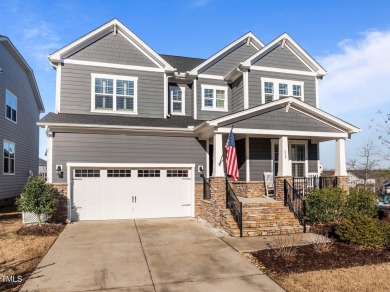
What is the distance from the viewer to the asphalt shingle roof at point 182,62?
16423 mm

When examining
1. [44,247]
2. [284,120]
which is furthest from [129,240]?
[284,120]

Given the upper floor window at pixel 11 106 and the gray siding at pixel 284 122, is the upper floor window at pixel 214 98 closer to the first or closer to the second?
the gray siding at pixel 284 122

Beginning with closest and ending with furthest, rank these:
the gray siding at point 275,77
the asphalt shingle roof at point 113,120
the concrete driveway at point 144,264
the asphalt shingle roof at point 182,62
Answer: the concrete driveway at point 144,264
the asphalt shingle roof at point 113,120
the gray siding at point 275,77
the asphalt shingle roof at point 182,62

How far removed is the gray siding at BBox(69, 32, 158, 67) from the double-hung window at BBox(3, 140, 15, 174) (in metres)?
7.63

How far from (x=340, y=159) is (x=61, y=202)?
12.0 metres

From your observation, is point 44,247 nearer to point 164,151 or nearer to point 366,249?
point 164,151

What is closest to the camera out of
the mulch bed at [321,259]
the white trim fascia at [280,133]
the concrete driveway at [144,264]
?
the concrete driveway at [144,264]

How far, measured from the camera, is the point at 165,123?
45.6 ft

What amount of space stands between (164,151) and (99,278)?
7933 millimetres

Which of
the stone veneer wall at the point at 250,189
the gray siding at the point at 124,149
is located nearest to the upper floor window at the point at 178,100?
the gray siding at the point at 124,149

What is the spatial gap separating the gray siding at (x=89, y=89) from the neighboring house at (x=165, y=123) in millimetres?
44

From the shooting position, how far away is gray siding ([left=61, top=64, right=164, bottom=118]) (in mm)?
13570

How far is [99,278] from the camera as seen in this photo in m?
6.21

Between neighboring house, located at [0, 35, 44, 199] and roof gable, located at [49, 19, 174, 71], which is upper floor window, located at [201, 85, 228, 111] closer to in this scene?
roof gable, located at [49, 19, 174, 71]
